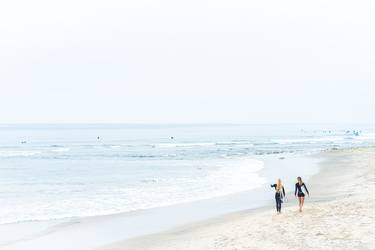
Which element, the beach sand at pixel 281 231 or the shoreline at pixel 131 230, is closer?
the beach sand at pixel 281 231

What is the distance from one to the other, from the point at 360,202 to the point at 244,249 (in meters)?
8.41

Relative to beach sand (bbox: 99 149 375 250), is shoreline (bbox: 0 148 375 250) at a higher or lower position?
lower

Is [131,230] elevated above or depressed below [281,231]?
below

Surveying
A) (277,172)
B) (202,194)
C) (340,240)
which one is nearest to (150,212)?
(202,194)

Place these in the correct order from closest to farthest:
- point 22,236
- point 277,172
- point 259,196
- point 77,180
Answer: point 22,236 → point 259,196 → point 77,180 → point 277,172

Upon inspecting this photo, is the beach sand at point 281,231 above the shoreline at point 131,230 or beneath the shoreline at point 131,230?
above

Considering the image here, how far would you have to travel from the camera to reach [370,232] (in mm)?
16344

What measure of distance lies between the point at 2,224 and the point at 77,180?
61.8 feet

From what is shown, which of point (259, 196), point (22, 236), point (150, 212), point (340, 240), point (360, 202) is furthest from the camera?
point (259, 196)

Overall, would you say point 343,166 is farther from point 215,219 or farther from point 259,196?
point 215,219

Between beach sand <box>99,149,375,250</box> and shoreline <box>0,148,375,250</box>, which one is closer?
beach sand <box>99,149,375,250</box>

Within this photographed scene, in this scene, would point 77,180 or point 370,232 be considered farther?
point 77,180

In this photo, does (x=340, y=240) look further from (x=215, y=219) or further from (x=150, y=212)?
(x=150, y=212)

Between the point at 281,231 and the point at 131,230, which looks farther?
the point at 131,230
